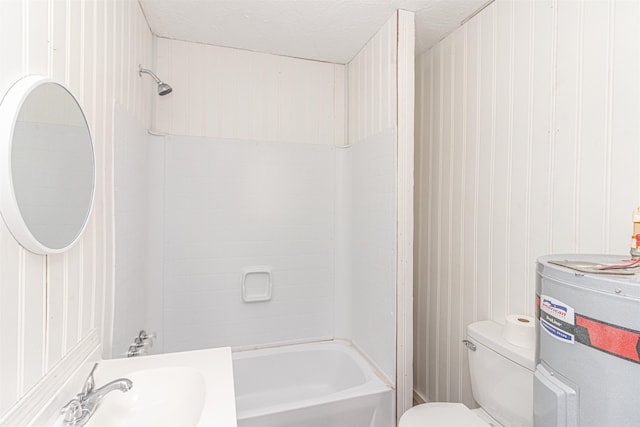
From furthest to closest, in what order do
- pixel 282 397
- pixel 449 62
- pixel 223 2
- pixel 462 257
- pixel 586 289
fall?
pixel 282 397, pixel 449 62, pixel 462 257, pixel 223 2, pixel 586 289

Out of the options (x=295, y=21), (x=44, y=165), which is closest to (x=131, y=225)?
(x=44, y=165)

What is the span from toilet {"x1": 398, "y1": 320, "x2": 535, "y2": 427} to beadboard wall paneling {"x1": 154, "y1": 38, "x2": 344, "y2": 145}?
1689 millimetres

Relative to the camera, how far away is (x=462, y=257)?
185 centimetres

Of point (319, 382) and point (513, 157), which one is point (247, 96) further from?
point (319, 382)

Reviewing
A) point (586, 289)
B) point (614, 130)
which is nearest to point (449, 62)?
point (614, 130)

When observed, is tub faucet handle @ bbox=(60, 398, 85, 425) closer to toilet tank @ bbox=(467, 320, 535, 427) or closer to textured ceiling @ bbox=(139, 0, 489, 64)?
toilet tank @ bbox=(467, 320, 535, 427)

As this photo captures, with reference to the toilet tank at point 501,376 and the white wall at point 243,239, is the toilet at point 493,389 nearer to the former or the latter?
the toilet tank at point 501,376

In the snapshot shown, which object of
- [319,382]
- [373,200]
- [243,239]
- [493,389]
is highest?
[373,200]

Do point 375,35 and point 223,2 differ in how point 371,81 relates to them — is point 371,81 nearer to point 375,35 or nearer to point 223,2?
point 375,35

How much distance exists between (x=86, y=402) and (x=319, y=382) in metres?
1.68

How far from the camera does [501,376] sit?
1.32m

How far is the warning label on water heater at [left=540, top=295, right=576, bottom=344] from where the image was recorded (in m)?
0.75

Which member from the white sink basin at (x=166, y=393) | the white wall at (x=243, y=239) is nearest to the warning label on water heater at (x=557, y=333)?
the white sink basin at (x=166, y=393)

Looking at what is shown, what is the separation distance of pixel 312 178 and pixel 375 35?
40.5 inches
